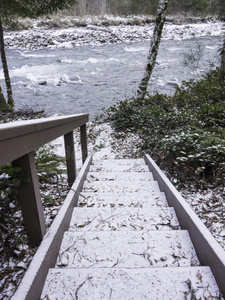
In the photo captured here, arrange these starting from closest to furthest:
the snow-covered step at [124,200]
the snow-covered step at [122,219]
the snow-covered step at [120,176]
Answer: the snow-covered step at [122,219] < the snow-covered step at [124,200] < the snow-covered step at [120,176]

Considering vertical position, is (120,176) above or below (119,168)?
above

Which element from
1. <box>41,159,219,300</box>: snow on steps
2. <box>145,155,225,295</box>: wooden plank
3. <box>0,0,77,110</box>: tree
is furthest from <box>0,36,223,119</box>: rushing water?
<box>145,155,225,295</box>: wooden plank

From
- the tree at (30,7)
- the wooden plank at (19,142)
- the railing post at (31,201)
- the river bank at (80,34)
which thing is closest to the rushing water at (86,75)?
the tree at (30,7)

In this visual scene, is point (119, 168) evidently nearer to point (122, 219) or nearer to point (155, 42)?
point (122, 219)

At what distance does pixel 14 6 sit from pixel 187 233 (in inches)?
311

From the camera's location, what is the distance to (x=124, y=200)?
235 cm

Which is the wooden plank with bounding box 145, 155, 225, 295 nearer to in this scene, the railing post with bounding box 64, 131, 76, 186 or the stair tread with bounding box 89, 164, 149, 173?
the railing post with bounding box 64, 131, 76, 186

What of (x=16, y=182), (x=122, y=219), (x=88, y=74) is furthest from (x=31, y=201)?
(x=88, y=74)

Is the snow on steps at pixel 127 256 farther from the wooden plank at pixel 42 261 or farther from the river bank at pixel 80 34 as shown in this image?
the river bank at pixel 80 34

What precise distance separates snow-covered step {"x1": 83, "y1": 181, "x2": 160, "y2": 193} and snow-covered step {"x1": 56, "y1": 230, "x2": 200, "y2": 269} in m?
1.02

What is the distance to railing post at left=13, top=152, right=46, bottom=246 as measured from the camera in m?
1.24

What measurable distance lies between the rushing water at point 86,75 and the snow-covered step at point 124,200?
562 cm

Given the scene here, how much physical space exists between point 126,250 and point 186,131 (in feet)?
8.84

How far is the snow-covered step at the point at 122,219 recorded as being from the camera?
1840mm
